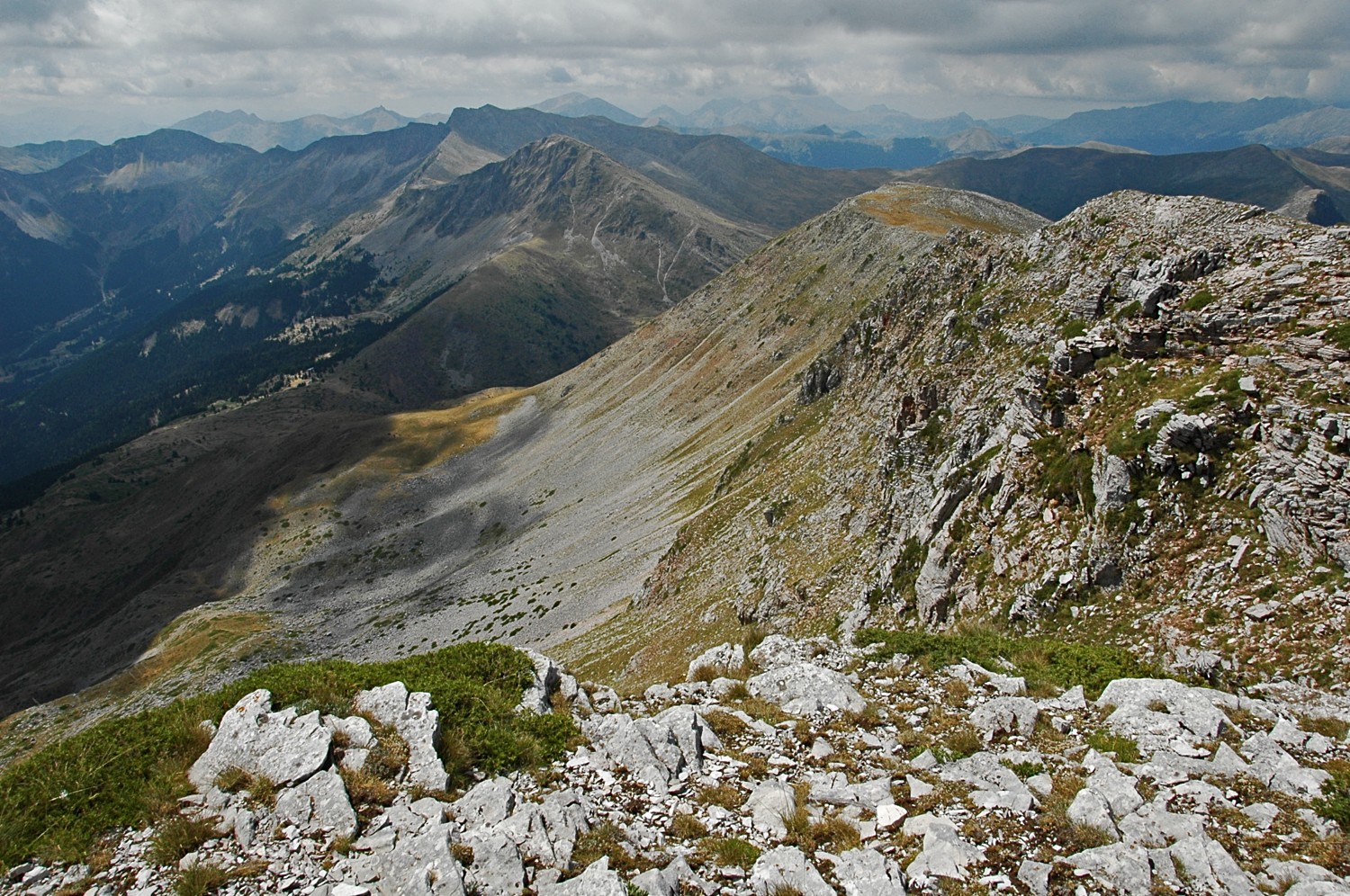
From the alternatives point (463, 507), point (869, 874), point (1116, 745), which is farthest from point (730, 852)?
point (463, 507)

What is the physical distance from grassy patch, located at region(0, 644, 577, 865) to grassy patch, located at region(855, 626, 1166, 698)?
10.1 m

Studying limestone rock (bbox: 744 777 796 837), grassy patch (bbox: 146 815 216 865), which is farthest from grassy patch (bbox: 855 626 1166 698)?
grassy patch (bbox: 146 815 216 865)

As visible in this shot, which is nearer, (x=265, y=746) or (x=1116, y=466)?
(x=265, y=746)

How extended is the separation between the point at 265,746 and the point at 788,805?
30.3 ft

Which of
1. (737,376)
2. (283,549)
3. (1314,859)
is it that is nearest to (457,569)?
(283,549)

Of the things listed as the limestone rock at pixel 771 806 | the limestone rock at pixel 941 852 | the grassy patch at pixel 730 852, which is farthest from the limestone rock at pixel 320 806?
the limestone rock at pixel 941 852

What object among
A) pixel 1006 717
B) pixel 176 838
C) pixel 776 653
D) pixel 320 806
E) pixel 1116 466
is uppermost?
pixel 176 838

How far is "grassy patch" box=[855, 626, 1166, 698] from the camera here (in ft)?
52.9

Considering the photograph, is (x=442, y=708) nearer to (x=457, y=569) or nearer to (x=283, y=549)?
→ (x=457, y=569)

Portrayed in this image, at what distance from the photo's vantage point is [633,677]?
39.4 metres

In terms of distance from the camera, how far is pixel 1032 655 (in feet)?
57.8

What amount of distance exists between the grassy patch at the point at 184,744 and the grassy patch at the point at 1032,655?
33.2 feet

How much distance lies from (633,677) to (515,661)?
24.7 metres

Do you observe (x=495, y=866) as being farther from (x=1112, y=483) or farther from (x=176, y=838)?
(x=1112, y=483)
